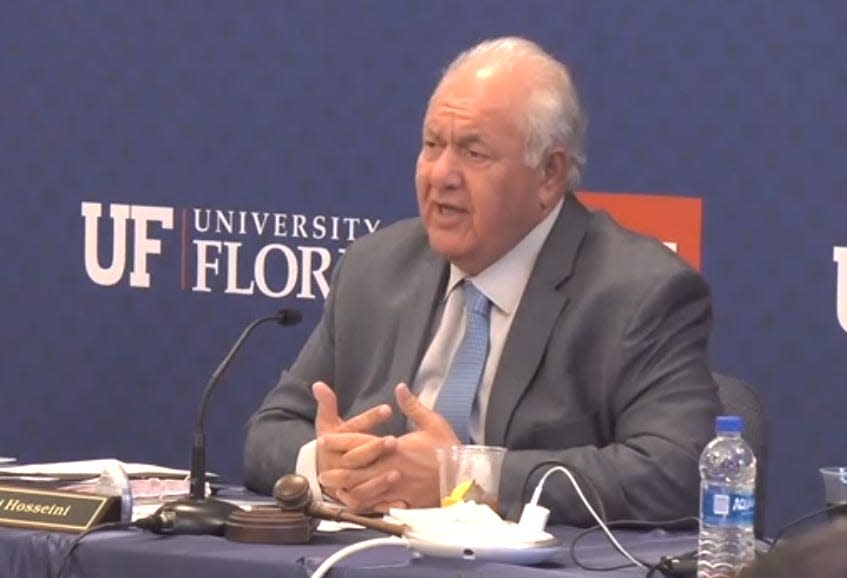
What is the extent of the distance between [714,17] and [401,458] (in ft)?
4.86

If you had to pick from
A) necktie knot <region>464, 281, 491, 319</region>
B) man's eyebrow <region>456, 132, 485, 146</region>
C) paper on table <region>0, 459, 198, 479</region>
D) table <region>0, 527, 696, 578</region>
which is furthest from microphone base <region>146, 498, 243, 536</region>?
man's eyebrow <region>456, 132, 485, 146</region>

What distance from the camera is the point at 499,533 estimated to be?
87.4 inches

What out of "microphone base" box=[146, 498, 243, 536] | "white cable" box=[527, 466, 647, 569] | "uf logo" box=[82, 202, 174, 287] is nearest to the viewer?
"white cable" box=[527, 466, 647, 569]

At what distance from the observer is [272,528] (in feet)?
7.80

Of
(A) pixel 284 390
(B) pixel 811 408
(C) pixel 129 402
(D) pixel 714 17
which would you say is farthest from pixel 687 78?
(C) pixel 129 402

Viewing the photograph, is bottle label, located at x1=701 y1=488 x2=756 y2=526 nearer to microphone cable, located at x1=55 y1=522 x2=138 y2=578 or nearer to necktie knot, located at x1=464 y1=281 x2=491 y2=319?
microphone cable, located at x1=55 y1=522 x2=138 y2=578

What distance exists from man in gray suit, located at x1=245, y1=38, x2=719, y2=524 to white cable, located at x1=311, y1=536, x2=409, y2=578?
0.42m

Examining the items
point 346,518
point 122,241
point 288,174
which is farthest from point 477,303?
point 122,241

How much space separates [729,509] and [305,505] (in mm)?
594

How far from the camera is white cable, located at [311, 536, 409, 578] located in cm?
216

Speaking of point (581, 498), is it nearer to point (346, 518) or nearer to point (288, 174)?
point (346, 518)

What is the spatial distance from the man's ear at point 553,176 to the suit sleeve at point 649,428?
11.9 inches

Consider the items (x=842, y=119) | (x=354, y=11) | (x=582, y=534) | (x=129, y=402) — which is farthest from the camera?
(x=129, y=402)

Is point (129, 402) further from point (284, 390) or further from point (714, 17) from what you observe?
point (714, 17)
